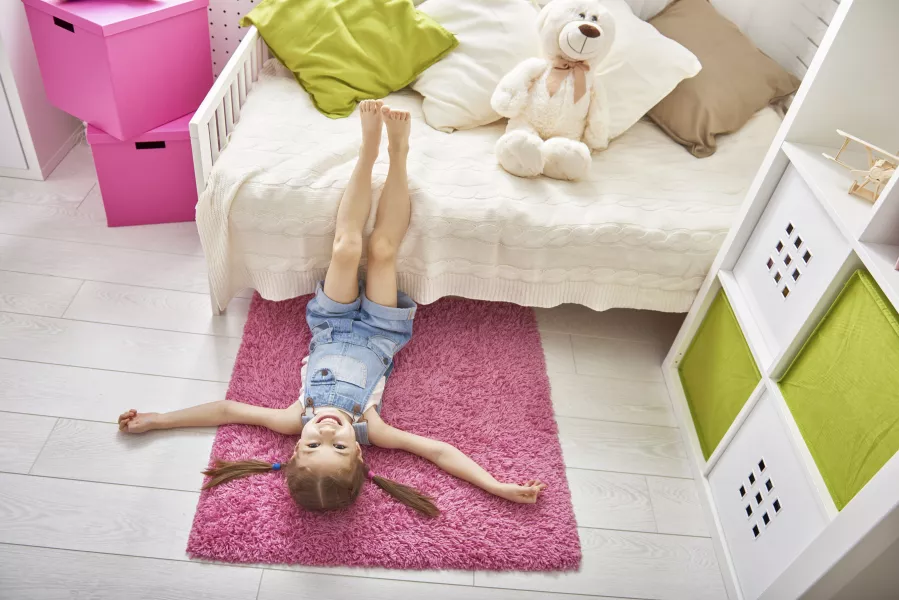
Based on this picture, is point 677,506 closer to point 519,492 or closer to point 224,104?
point 519,492

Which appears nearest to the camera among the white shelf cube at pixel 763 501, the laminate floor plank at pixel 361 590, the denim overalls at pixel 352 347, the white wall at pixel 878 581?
the white wall at pixel 878 581

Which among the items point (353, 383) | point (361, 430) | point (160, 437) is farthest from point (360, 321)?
point (160, 437)

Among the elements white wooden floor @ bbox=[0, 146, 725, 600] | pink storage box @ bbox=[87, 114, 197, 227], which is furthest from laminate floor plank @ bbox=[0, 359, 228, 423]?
pink storage box @ bbox=[87, 114, 197, 227]

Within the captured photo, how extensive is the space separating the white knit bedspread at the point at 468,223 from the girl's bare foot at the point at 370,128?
7cm

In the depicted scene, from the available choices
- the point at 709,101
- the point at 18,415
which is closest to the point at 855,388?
the point at 709,101

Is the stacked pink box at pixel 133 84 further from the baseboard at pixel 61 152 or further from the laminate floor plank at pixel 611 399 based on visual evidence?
→ the laminate floor plank at pixel 611 399

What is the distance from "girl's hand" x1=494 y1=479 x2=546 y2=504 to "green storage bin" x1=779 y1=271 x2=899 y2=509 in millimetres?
556

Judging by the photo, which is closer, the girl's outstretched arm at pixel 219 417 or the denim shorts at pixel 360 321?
the girl's outstretched arm at pixel 219 417

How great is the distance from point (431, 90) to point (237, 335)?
2.90ft

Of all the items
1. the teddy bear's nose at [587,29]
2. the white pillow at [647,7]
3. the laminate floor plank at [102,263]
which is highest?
the teddy bear's nose at [587,29]

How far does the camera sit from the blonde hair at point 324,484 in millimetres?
1385

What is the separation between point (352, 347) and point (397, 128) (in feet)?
1.77

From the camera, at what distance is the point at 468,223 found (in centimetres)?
168

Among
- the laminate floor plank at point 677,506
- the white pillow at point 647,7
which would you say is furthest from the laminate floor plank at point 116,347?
the white pillow at point 647,7
